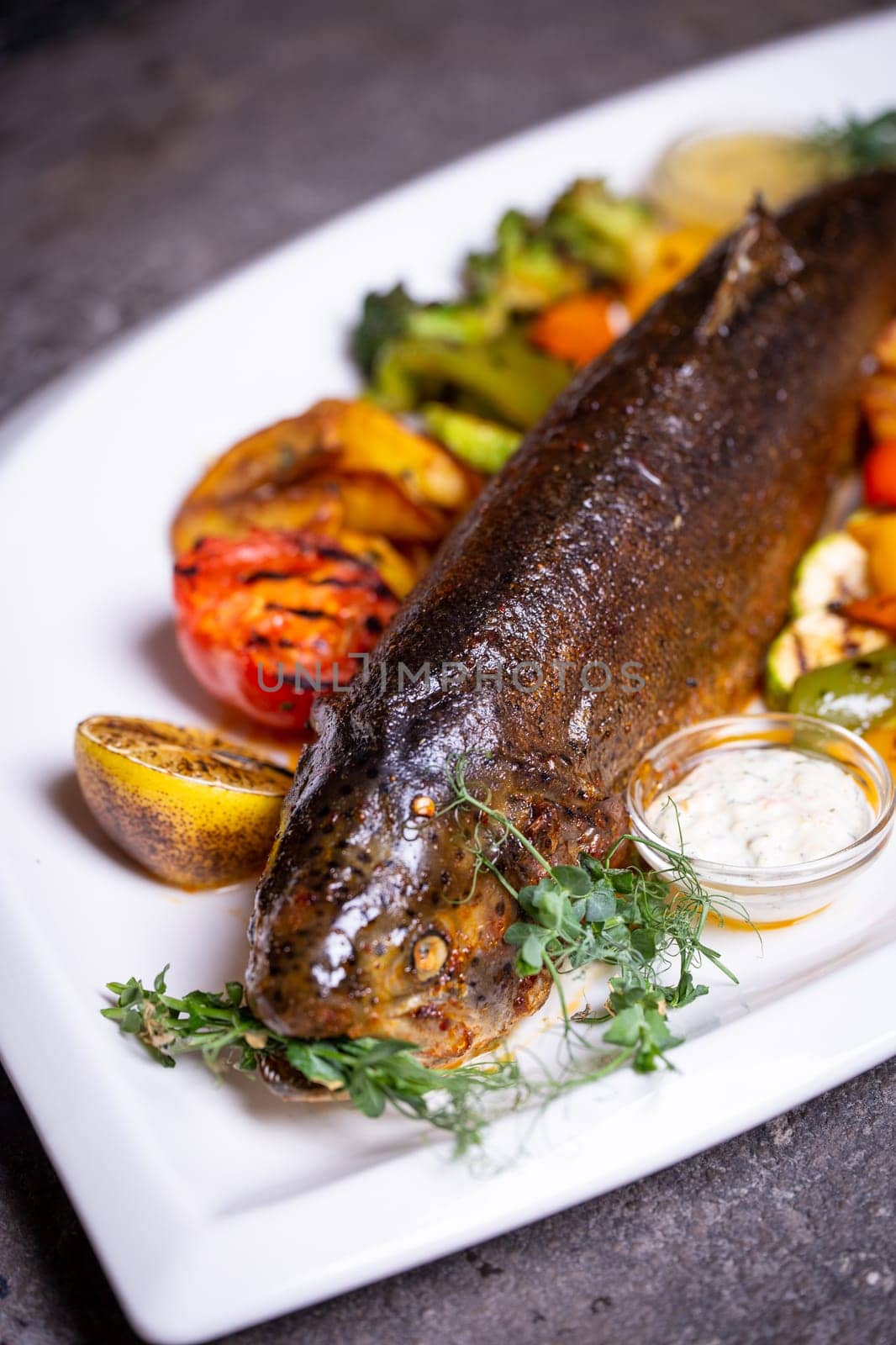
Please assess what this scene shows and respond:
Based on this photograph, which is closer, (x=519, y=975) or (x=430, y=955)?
(x=430, y=955)

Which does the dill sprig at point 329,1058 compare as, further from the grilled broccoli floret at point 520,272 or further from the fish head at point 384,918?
the grilled broccoli floret at point 520,272

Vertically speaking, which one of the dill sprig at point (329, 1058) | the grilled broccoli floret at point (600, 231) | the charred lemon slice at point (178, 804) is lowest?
the dill sprig at point (329, 1058)

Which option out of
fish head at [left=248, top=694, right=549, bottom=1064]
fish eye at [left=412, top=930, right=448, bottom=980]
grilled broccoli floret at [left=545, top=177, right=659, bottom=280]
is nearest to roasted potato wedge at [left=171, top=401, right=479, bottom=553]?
grilled broccoli floret at [left=545, top=177, right=659, bottom=280]

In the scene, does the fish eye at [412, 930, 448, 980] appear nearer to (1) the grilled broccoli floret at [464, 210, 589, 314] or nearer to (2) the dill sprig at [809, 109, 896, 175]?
(1) the grilled broccoli floret at [464, 210, 589, 314]

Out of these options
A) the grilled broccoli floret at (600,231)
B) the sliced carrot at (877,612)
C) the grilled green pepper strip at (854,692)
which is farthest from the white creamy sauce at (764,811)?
the grilled broccoli floret at (600,231)

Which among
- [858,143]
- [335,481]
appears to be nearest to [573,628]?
[335,481]

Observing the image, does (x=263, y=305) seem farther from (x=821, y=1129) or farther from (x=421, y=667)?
(x=821, y=1129)

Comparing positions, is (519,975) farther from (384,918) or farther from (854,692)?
(854,692)
